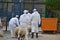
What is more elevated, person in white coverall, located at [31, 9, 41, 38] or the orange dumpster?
person in white coverall, located at [31, 9, 41, 38]

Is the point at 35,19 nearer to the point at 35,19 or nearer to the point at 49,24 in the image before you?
the point at 35,19

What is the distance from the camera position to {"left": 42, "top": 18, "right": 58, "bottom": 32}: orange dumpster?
2122cm

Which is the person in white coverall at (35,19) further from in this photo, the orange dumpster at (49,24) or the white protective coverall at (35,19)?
the orange dumpster at (49,24)

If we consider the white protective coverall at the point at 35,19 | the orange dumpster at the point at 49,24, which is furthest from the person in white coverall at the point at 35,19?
the orange dumpster at the point at 49,24

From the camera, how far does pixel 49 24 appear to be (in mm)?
21328

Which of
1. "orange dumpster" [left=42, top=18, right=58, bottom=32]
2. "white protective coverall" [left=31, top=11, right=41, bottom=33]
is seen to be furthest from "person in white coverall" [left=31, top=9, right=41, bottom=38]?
"orange dumpster" [left=42, top=18, right=58, bottom=32]

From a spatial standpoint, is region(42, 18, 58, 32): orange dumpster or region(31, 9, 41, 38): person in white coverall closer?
region(31, 9, 41, 38): person in white coverall

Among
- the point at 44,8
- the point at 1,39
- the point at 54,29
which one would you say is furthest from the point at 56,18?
the point at 1,39

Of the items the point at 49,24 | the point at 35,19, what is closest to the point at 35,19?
the point at 35,19

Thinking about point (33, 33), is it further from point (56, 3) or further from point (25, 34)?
point (56, 3)

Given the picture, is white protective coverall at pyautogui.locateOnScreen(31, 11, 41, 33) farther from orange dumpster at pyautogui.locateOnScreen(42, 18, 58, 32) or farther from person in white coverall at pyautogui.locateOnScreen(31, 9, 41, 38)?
orange dumpster at pyautogui.locateOnScreen(42, 18, 58, 32)

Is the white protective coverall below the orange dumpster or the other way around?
the other way around

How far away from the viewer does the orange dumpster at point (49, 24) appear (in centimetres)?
2122

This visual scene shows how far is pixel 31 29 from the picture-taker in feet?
61.0
